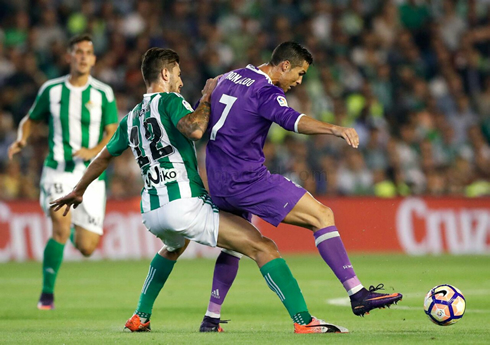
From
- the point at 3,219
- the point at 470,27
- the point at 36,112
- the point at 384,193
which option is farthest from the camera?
the point at 470,27

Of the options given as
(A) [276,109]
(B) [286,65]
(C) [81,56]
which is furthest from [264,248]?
(C) [81,56]

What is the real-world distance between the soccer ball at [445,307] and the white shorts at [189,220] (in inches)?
65.2

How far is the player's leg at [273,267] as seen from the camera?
6.13 metres

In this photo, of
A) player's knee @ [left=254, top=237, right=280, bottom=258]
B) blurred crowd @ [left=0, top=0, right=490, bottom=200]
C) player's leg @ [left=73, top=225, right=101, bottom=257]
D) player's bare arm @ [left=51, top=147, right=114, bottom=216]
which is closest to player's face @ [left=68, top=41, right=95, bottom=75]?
player's leg @ [left=73, top=225, right=101, bottom=257]

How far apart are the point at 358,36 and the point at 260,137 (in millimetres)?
13124

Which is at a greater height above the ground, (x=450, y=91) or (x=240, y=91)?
(x=450, y=91)

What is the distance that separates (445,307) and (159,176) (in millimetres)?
2283

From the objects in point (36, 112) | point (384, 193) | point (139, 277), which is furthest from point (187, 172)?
point (384, 193)

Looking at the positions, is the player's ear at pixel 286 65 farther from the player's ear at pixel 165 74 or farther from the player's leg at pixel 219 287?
the player's leg at pixel 219 287

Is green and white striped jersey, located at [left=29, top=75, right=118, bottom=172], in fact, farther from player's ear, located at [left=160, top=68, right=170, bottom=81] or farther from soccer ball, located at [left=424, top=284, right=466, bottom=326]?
soccer ball, located at [left=424, top=284, right=466, bottom=326]

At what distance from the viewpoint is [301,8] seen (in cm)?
1934

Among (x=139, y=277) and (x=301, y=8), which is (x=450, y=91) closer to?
(x=301, y=8)

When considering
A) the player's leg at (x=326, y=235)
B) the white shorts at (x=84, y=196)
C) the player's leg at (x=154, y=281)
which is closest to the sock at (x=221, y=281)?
the player's leg at (x=154, y=281)

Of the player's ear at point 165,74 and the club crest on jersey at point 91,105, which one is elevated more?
the club crest on jersey at point 91,105
